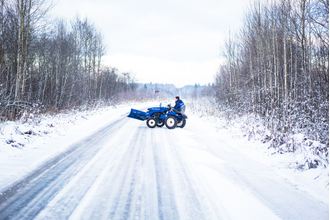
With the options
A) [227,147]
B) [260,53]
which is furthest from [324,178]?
[260,53]

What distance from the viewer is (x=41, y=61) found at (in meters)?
18.0

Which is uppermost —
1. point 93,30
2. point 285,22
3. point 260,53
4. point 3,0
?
point 93,30

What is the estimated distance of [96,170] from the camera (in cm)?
455

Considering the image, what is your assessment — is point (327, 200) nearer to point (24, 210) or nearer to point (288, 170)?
point (288, 170)

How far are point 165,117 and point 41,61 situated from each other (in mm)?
12652

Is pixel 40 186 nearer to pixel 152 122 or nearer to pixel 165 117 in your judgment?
pixel 152 122

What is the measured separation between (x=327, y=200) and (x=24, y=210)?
431cm

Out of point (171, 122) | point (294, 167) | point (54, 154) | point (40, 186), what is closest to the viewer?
point (40, 186)

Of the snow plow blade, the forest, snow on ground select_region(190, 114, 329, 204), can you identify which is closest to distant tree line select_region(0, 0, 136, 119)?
the forest

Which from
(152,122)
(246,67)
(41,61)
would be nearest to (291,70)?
(246,67)

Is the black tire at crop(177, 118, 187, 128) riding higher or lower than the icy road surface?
higher

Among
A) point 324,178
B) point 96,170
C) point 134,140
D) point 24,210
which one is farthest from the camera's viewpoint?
point 134,140

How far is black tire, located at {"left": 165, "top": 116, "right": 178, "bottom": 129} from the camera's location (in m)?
11.3

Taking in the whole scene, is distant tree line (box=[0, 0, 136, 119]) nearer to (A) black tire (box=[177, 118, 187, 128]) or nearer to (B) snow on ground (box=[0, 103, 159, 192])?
(B) snow on ground (box=[0, 103, 159, 192])
